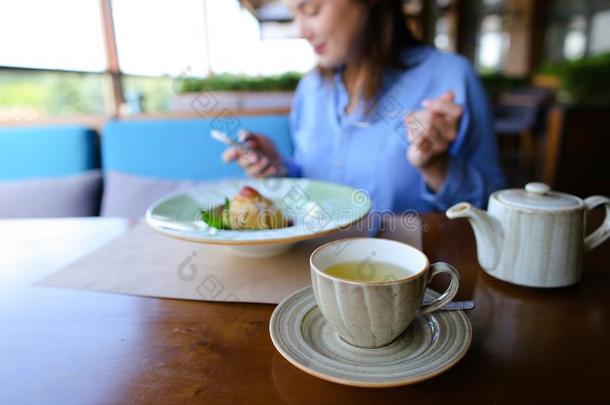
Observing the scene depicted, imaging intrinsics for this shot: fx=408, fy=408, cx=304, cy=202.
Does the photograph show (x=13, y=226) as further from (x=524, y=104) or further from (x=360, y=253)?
(x=524, y=104)

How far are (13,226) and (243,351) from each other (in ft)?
2.24

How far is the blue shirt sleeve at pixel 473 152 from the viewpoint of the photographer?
34.9 inches

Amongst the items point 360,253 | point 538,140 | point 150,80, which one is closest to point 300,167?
point 360,253

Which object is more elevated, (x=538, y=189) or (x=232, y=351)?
(x=538, y=189)

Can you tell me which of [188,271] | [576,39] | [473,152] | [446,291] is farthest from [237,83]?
[576,39]

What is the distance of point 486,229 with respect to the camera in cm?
49

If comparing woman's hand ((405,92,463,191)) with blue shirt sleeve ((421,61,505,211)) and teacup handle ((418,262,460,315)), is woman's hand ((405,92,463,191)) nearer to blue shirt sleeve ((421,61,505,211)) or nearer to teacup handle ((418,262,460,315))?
blue shirt sleeve ((421,61,505,211))

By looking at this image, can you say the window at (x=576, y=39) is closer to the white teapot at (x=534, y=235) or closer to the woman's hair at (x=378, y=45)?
the woman's hair at (x=378, y=45)

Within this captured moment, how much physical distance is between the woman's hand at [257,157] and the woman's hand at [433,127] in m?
0.33

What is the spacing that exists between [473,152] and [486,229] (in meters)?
0.53

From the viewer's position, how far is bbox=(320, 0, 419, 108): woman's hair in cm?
104

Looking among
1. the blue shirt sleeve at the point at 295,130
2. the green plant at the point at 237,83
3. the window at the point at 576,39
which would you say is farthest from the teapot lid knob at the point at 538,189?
the window at the point at 576,39

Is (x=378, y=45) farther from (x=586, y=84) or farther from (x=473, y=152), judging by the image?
(x=586, y=84)

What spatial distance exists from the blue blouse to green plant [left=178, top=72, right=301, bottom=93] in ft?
5.31
